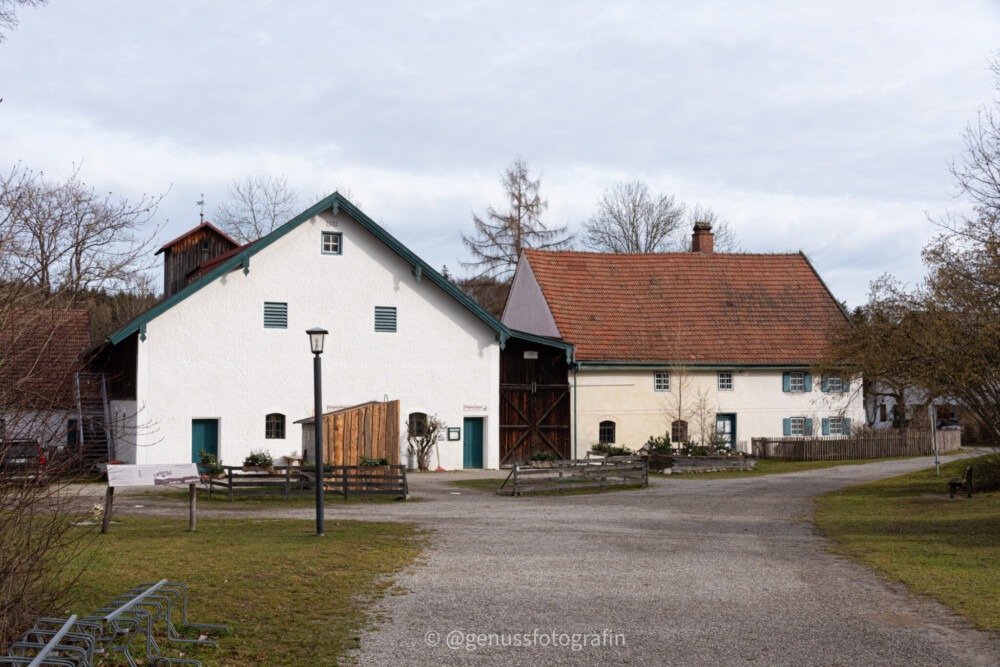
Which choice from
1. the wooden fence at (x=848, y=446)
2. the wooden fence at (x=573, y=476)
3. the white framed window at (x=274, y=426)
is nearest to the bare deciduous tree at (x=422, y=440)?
the white framed window at (x=274, y=426)

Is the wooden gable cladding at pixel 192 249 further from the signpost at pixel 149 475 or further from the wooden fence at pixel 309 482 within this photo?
the signpost at pixel 149 475

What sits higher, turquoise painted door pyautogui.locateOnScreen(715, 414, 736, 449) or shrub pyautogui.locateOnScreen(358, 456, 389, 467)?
turquoise painted door pyautogui.locateOnScreen(715, 414, 736, 449)

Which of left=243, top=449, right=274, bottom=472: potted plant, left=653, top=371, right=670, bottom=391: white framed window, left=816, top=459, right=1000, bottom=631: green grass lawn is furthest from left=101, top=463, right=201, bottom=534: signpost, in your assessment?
left=653, top=371, right=670, bottom=391: white framed window

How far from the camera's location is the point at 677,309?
43062mm

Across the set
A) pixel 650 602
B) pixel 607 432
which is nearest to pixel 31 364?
pixel 650 602

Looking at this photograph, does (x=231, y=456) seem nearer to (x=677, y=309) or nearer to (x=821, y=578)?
(x=677, y=309)

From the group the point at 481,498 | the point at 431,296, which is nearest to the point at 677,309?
the point at 431,296

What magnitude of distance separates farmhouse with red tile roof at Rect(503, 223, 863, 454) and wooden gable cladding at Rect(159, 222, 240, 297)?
46.8ft

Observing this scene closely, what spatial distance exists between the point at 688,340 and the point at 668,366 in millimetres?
1963

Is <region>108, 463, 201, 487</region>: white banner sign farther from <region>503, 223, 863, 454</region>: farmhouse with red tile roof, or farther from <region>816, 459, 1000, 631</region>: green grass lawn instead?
<region>503, 223, 863, 454</region>: farmhouse with red tile roof

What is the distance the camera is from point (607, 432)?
129ft

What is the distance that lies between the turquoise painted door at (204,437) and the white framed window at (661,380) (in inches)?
681

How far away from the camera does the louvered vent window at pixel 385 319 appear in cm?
3459

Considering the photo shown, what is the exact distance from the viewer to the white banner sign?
53.2 ft
